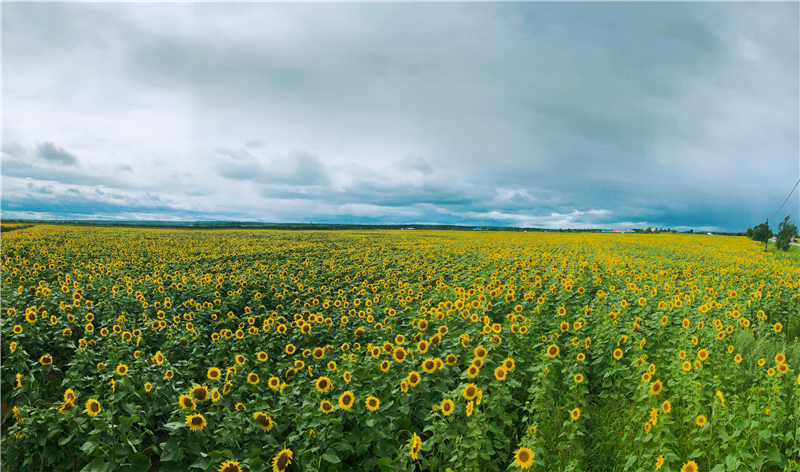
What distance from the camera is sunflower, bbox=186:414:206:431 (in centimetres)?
386

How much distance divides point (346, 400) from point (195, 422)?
5.35 feet

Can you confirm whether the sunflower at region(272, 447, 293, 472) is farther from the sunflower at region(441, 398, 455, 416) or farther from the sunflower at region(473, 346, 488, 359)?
the sunflower at region(473, 346, 488, 359)

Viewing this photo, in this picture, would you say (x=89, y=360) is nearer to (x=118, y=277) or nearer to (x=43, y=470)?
(x=43, y=470)

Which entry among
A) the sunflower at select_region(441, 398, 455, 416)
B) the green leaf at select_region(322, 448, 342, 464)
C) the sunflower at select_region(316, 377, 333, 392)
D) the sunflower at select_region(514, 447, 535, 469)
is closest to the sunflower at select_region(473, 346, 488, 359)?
the sunflower at select_region(441, 398, 455, 416)

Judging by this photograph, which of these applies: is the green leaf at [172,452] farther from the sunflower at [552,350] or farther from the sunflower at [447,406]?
the sunflower at [552,350]

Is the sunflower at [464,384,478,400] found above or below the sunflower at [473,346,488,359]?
below

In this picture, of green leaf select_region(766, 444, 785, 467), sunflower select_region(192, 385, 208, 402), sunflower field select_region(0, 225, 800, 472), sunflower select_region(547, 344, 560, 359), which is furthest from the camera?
sunflower select_region(547, 344, 560, 359)

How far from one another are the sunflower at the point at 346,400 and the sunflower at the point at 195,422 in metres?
1.48

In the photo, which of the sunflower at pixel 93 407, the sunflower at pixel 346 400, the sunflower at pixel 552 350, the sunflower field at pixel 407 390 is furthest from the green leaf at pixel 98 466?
the sunflower at pixel 552 350

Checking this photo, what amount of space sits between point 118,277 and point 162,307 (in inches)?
209

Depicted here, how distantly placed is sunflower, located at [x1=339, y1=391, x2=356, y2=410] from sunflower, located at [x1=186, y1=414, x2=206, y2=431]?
1480 millimetres

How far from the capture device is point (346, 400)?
4109mm

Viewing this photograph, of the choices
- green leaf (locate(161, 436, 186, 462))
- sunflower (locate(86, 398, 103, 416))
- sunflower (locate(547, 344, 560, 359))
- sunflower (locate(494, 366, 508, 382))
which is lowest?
green leaf (locate(161, 436, 186, 462))

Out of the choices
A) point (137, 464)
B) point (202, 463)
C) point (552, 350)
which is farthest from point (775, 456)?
point (137, 464)
